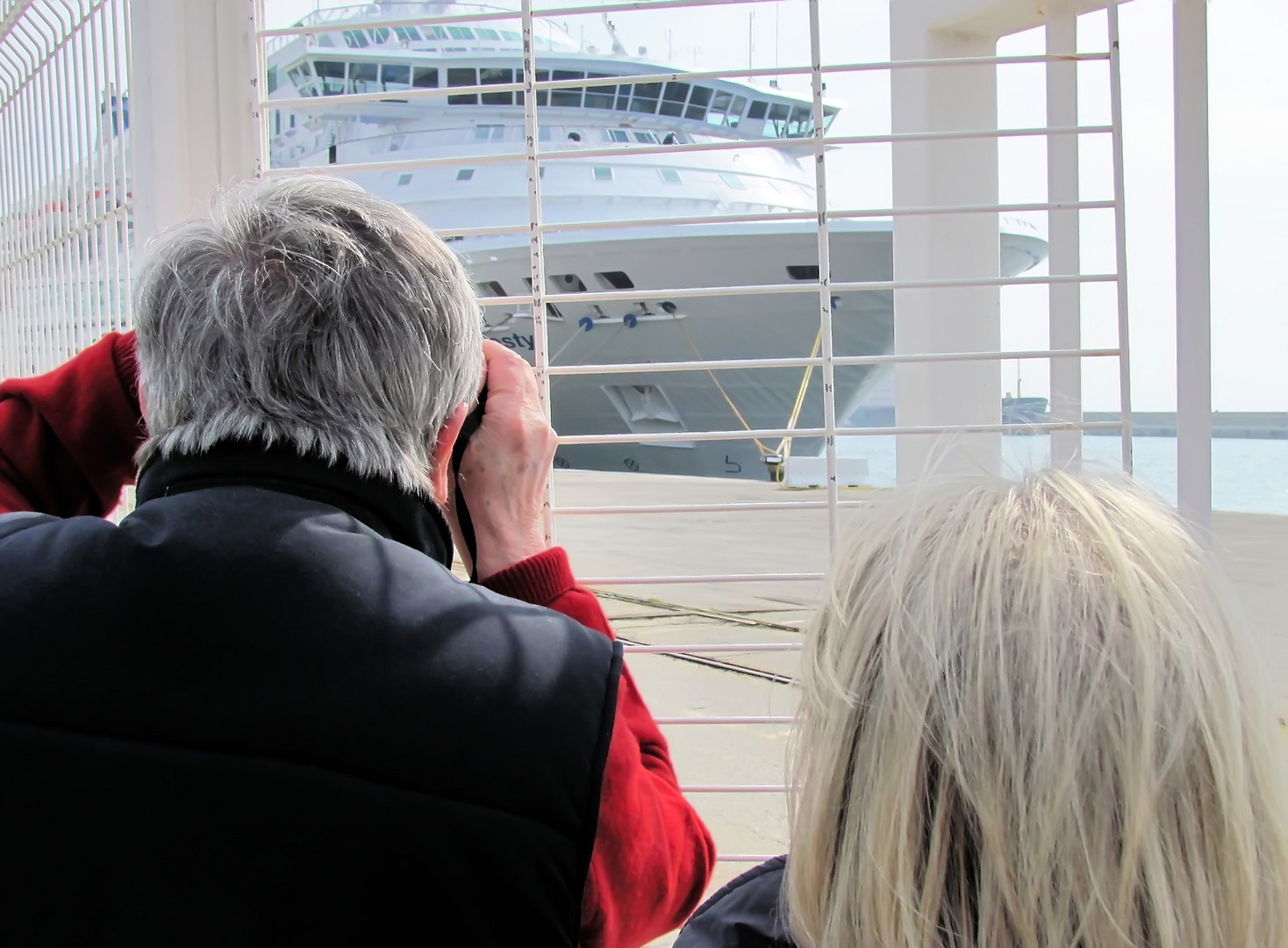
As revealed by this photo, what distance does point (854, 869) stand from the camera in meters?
0.59

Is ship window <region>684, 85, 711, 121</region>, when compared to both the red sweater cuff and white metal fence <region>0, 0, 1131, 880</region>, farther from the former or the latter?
the red sweater cuff

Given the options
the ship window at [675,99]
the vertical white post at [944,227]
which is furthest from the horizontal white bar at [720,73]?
the ship window at [675,99]

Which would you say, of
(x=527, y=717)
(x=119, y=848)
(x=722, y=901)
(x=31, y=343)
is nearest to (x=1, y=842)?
(x=119, y=848)

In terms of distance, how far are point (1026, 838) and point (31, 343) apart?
2872 millimetres

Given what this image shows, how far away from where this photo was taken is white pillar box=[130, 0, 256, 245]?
1.72 m

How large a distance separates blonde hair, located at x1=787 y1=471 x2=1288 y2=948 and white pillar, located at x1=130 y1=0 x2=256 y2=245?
5.13 ft

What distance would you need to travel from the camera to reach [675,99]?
14.4 metres

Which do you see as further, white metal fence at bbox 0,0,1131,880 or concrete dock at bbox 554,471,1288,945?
concrete dock at bbox 554,471,1288,945

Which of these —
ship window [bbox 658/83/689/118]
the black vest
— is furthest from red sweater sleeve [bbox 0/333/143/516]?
ship window [bbox 658/83/689/118]

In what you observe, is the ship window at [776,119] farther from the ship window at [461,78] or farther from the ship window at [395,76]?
the ship window at [395,76]

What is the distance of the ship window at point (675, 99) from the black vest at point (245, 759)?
14.2 m

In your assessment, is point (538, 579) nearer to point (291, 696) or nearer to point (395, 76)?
point (291, 696)

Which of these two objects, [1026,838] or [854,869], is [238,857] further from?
[1026,838]

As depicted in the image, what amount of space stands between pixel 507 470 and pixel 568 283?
13173 mm
